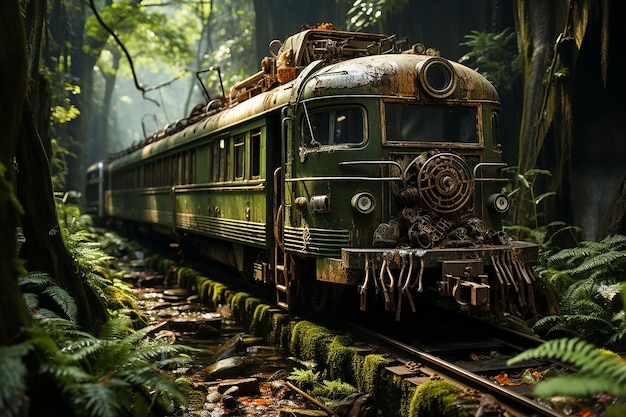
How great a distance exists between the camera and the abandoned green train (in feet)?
23.8

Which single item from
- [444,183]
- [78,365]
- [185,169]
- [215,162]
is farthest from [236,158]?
[78,365]

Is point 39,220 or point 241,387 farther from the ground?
point 39,220

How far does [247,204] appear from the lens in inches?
412

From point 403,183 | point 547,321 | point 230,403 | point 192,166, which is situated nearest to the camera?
point 230,403

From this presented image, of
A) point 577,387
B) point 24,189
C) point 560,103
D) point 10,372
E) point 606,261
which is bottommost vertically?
point 577,387

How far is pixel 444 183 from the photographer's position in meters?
7.61

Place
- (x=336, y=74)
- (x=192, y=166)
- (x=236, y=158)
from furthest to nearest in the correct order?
(x=192, y=166)
(x=236, y=158)
(x=336, y=74)

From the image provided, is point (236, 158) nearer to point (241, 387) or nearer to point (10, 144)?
point (241, 387)

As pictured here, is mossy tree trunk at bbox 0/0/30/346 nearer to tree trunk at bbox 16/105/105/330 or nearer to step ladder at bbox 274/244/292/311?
tree trunk at bbox 16/105/105/330

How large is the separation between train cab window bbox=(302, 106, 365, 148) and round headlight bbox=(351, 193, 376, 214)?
70cm

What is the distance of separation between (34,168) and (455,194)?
14.9 ft

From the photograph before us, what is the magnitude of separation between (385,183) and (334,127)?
0.93 meters

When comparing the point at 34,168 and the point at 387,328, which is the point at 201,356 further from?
the point at 34,168

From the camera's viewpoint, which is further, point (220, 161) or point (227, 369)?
point (220, 161)
